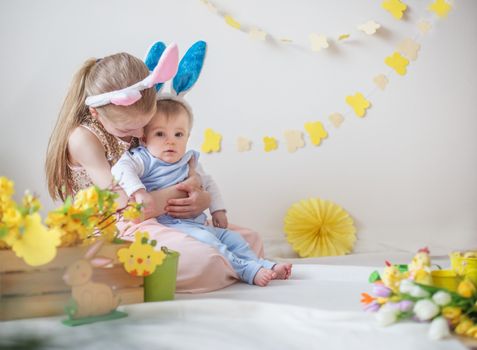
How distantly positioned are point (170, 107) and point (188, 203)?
9.7 inches

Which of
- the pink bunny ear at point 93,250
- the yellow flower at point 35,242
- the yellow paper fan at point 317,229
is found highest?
the yellow flower at point 35,242

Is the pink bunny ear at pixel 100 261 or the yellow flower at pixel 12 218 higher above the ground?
the yellow flower at pixel 12 218

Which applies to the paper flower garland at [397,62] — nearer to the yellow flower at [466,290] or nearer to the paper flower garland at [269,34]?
the paper flower garland at [269,34]

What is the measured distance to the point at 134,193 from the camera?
1628 millimetres

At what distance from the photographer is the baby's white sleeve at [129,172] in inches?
63.7

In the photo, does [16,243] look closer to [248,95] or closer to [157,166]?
[157,166]

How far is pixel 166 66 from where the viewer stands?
156 centimetres

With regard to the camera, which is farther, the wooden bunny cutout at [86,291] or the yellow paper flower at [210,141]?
the yellow paper flower at [210,141]

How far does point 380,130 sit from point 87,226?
1758 millimetres

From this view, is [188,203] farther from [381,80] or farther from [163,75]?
[381,80]

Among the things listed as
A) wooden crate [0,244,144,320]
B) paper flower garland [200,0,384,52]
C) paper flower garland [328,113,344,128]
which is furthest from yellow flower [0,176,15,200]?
paper flower garland [328,113,344,128]

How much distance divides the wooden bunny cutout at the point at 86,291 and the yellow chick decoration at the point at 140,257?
72 millimetres

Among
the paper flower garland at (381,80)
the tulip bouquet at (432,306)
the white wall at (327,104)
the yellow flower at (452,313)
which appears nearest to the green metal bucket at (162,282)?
the tulip bouquet at (432,306)

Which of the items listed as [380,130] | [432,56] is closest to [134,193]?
[380,130]
